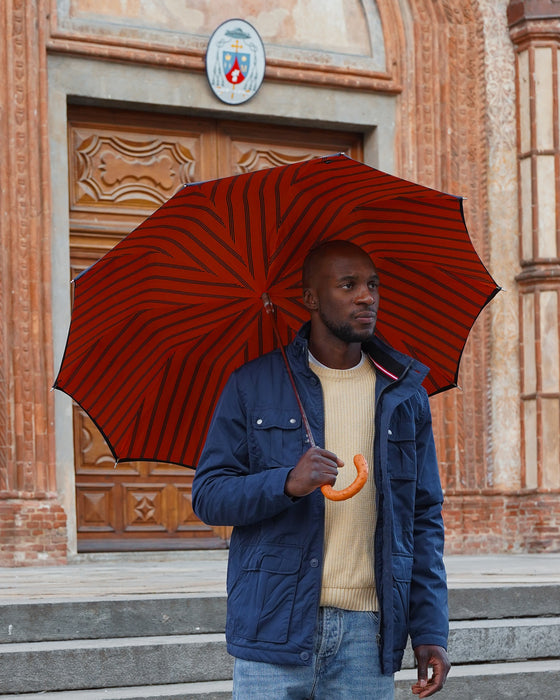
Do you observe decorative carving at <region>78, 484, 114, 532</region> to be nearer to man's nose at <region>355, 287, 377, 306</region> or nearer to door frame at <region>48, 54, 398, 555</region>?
door frame at <region>48, 54, 398, 555</region>

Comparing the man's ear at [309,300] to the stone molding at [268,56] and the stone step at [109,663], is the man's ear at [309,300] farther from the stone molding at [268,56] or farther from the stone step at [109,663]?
the stone molding at [268,56]

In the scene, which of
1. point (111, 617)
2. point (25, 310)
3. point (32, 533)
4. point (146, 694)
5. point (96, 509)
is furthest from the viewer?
point (96, 509)

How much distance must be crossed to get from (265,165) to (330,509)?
7.57 meters

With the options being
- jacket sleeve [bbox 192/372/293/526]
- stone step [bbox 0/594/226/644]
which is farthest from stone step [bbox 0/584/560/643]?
jacket sleeve [bbox 192/372/293/526]

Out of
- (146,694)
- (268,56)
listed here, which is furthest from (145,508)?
(146,694)

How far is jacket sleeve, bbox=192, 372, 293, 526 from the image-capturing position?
281cm

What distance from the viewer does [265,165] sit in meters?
10.2

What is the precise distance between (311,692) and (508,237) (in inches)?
318

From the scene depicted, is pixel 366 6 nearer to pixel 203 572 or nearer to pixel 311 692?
pixel 203 572

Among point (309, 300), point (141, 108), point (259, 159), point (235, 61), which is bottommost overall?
point (309, 300)

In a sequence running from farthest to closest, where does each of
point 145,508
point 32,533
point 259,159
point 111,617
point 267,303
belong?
point 259,159, point 145,508, point 32,533, point 111,617, point 267,303

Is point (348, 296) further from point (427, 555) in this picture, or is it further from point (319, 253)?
point (427, 555)

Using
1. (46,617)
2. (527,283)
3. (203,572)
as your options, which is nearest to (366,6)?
(527,283)

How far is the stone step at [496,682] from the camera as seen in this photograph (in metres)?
5.35
